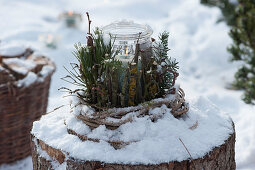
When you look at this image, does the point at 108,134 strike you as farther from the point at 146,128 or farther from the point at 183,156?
the point at 183,156

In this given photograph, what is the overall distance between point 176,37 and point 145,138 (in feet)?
13.9

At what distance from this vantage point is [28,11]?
6137 millimetres

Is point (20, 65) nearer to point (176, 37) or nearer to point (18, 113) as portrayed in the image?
point (18, 113)

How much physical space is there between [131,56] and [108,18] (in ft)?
15.4

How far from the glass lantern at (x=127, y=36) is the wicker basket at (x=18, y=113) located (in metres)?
1.12

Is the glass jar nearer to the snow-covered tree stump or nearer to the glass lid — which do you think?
the glass lid

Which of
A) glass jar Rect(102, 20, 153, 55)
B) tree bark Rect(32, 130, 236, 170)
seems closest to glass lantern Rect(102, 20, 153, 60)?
glass jar Rect(102, 20, 153, 55)

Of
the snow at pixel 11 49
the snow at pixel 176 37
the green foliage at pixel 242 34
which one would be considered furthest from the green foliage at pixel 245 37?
the snow at pixel 11 49

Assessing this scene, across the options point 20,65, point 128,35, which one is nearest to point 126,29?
point 128,35

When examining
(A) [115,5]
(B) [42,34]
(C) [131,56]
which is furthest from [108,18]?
(C) [131,56]

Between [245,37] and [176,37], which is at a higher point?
[245,37]

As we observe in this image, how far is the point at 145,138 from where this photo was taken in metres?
1.21

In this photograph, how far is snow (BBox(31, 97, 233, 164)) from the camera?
46.0 inches

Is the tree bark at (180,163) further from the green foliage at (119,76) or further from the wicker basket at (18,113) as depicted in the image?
the wicker basket at (18,113)
